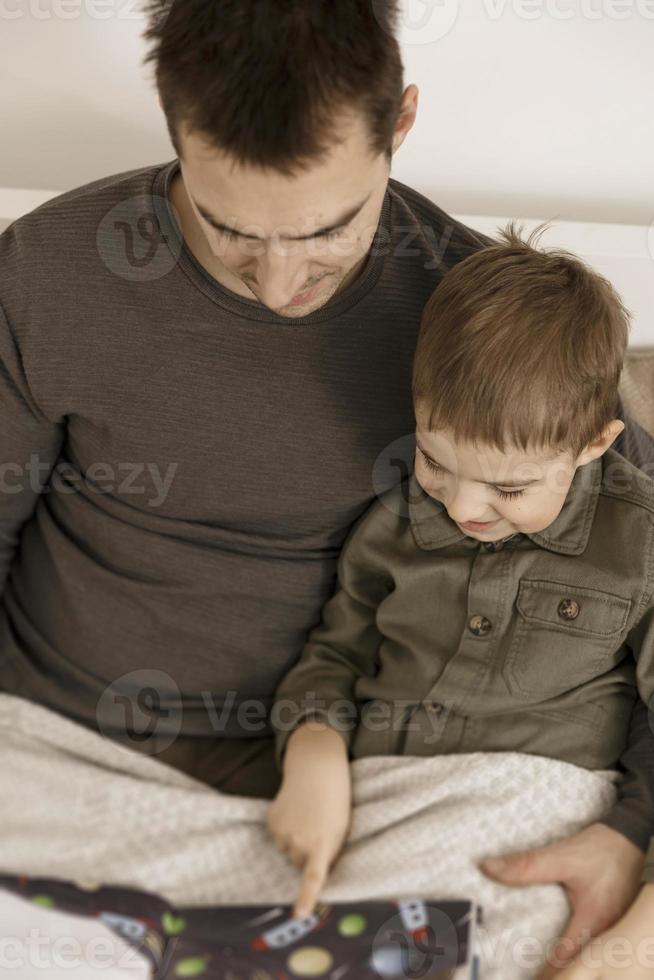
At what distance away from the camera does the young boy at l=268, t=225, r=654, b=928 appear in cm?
96

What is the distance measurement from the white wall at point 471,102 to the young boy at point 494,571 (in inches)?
14.7

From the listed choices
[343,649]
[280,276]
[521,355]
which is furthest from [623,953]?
[280,276]

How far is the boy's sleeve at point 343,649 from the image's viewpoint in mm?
1139

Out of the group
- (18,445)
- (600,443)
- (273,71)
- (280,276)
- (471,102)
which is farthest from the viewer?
(471,102)

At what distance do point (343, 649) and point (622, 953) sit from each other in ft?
1.36

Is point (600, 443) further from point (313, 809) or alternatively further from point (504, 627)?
point (313, 809)

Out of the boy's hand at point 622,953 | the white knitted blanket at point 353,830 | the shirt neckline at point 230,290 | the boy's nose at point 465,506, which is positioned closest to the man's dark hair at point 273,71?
the shirt neckline at point 230,290

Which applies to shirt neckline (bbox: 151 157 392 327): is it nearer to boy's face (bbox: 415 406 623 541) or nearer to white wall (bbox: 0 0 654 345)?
boy's face (bbox: 415 406 623 541)

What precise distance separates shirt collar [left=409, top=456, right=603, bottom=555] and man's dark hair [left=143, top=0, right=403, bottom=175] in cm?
41

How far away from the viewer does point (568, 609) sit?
1070mm

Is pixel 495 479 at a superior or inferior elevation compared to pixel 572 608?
superior

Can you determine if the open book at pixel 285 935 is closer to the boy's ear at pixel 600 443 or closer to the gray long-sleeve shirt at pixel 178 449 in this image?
the gray long-sleeve shirt at pixel 178 449

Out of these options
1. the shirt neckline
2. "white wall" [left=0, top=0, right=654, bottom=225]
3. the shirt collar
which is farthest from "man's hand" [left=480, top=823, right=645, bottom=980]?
"white wall" [left=0, top=0, right=654, bottom=225]

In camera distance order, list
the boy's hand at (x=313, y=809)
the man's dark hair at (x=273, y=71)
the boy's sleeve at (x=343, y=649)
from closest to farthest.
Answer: the man's dark hair at (x=273, y=71) < the boy's hand at (x=313, y=809) < the boy's sleeve at (x=343, y=649)
